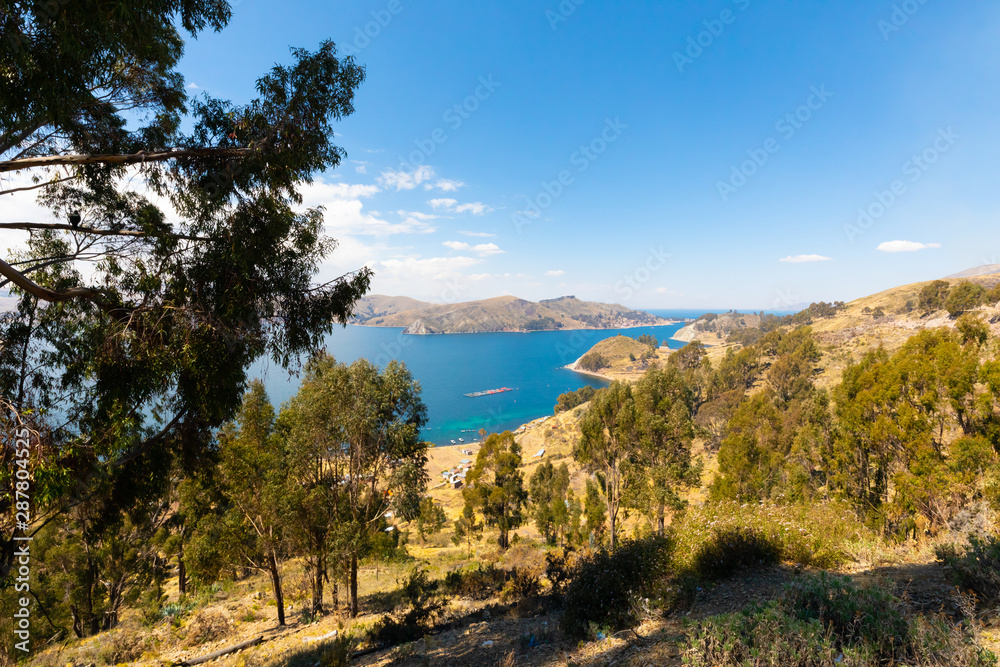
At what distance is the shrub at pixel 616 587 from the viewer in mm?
5801

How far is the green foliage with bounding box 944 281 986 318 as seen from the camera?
4988 cm

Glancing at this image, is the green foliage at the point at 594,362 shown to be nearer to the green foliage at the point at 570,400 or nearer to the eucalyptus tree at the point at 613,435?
the green foliage at the point at 570,400

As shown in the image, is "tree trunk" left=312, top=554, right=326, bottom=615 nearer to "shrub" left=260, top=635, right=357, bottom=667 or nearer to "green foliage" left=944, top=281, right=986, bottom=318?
"shrub" left=260, top=635, right=357, bottom=667

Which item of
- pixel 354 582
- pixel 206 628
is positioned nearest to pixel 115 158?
pixel 354 582

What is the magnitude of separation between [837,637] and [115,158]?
357 inches

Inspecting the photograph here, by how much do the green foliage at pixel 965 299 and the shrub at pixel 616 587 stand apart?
72464 millimetres

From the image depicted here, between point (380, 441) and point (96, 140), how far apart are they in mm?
8500

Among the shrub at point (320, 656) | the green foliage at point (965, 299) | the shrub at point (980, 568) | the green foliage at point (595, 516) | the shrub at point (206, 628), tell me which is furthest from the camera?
the green foliage at point (965, 299)

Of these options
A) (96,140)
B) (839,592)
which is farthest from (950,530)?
(96,140)

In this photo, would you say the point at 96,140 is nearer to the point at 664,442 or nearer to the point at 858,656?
the point at 858,656

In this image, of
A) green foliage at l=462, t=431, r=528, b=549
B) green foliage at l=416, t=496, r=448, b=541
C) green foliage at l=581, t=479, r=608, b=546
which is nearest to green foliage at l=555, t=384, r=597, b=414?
green foliage at l=416, t=496, r=448, b=541

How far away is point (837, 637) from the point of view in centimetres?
355

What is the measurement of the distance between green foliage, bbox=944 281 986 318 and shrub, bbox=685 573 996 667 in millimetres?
73186

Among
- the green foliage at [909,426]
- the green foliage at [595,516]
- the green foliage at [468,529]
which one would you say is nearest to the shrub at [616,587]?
the green foliage at [909,426]
